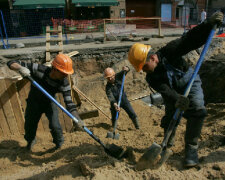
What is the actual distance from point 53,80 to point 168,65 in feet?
6.23

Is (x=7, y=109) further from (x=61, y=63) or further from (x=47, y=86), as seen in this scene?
(x=61, y=63)

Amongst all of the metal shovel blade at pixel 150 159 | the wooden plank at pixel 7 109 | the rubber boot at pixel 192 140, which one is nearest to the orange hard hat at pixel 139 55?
the rubber boot at pixel 192 140

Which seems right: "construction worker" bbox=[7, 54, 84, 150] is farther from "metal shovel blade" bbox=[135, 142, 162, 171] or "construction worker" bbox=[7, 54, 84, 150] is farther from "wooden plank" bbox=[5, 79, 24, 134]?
"metal shovel blade" bbox=[135, 142, 162, 171]

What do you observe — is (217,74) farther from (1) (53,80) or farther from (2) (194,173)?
(1) (53,80)

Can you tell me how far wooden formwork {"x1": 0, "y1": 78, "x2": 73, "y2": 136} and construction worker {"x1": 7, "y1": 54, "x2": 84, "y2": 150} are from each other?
706mm

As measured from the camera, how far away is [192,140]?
267 centimetres

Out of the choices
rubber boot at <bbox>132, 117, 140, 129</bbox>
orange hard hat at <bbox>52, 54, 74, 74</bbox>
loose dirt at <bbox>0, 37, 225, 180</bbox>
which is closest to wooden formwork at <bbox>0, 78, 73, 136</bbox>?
loose dirt at <bbox>0, 37, 225, 180</bbox>

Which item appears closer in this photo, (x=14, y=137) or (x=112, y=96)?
(x=14, y=137)

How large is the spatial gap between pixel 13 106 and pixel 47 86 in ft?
4.44

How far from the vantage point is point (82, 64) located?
7906mm

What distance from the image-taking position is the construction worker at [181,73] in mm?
2639

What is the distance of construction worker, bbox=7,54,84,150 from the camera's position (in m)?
3.23

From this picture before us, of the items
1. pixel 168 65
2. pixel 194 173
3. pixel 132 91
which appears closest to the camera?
pixel 194 173

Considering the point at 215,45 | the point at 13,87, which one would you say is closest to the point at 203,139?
the point at 13,87
